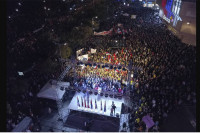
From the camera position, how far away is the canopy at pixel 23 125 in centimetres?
1038

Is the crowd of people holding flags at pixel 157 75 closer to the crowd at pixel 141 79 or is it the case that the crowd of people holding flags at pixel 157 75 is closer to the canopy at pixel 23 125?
the crowd at pixel 141 79

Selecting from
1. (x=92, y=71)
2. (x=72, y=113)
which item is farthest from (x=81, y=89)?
(x=92, y=71)

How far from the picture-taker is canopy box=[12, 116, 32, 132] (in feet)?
34.1

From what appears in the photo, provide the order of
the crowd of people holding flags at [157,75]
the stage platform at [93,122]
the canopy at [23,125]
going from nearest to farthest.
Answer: the canopy at [23,125] → the stage platform at [93,122] → the crowd of people holding flags at [157,75]

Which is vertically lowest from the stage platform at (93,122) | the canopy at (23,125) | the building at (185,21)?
the stage platform at (93,122)

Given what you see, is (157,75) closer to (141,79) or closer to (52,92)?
(141,79)

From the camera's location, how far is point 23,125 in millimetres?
10633

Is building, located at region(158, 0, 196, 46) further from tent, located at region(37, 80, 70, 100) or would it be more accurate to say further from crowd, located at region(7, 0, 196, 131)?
tent, located at region(37, 80, 70, 100)

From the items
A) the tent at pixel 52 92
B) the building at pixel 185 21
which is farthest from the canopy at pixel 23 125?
the building at pixel 185 21

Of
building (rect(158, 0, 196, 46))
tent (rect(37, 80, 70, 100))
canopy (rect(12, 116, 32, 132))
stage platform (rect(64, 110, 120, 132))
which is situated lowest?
stage platform (rect(64, 110, 120, 132))

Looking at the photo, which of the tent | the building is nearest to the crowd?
the tent

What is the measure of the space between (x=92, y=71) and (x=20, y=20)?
39.6 ft

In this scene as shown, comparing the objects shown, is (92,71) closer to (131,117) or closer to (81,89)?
(81,89)

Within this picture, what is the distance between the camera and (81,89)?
12.8m
